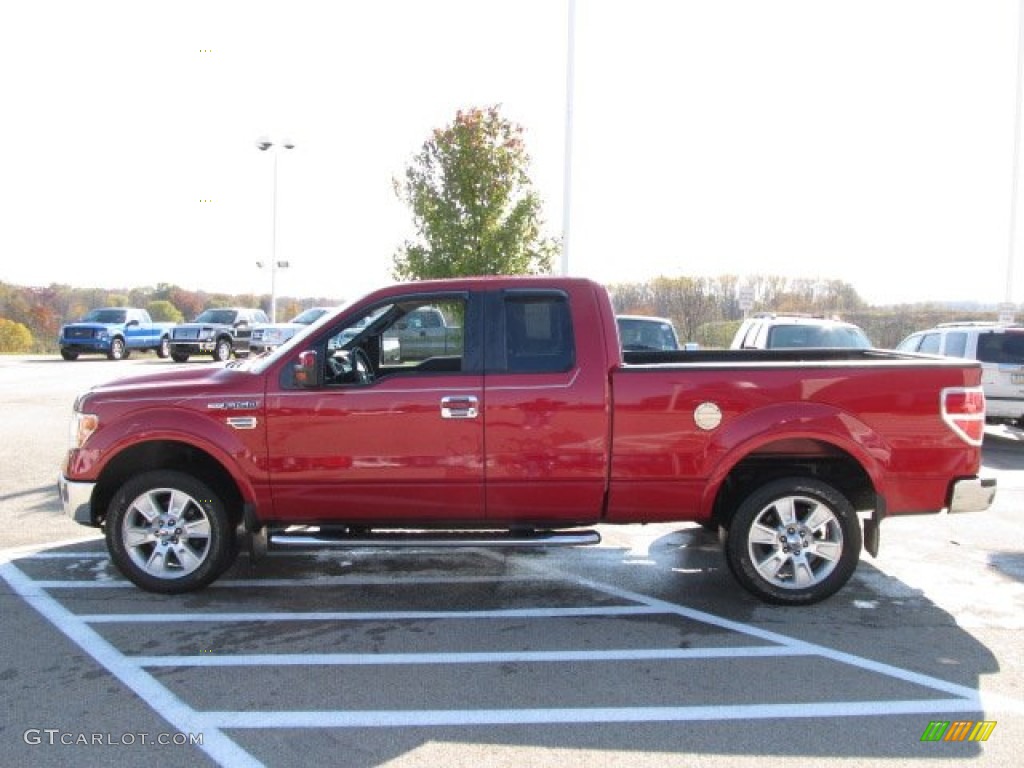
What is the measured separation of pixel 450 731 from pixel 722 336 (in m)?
23.7

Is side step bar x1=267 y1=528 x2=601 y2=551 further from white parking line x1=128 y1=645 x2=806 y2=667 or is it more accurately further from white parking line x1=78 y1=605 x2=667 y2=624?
white parking line x1=128 y1=645 x2=806 y2=667

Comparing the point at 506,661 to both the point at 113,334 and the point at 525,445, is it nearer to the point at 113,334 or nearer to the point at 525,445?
the point at 525,445

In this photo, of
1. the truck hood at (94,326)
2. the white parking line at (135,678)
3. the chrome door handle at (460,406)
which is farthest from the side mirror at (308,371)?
the truck hood at (94,326)

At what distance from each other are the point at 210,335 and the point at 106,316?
13.9ft

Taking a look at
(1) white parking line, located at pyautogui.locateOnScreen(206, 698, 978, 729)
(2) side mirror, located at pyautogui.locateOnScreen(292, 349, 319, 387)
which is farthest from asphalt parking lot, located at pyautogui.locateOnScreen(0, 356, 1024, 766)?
(2) side mirror, located at pyautogui.locateOnScreen(292, 349, 319, 387)

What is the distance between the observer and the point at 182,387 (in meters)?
5.43

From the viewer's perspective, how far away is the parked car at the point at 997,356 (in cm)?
1209

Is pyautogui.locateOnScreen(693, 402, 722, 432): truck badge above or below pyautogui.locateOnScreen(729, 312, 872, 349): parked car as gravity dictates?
below

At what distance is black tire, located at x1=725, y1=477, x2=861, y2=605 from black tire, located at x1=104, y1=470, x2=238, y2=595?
10.7 ft

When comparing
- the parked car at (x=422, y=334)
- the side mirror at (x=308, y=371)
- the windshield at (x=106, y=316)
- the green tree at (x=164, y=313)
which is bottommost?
the side mirror at (x=308, y=371)

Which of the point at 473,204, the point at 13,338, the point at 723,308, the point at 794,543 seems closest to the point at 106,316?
the point at 13,338

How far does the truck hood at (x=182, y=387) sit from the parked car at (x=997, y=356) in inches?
404

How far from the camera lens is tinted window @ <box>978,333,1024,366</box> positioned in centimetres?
1233

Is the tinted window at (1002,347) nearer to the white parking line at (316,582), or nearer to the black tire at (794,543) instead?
the black tire at (794,543)
